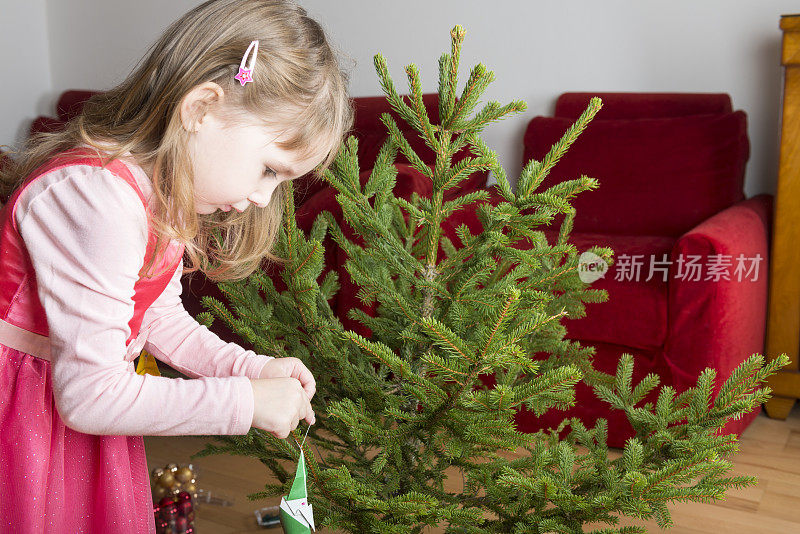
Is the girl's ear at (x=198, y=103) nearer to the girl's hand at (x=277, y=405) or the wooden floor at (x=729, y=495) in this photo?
the girl's hand at (x=277, y=405)

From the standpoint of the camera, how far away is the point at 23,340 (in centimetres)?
89

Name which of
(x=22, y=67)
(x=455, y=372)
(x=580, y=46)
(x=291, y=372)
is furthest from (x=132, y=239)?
(x=22, y=67)

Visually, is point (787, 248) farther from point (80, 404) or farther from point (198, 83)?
point (80, 404)

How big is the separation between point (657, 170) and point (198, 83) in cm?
190

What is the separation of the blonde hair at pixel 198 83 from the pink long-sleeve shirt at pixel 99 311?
62 millimetres

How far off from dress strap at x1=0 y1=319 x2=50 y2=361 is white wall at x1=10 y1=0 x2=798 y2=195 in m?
1.67

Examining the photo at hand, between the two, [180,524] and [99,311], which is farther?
[180,524]

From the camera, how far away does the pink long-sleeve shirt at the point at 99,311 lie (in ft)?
2.60

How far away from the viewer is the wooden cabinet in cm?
210

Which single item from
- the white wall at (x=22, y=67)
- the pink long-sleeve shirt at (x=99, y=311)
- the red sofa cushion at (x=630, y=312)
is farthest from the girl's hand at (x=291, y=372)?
the white wall at (x=22, y=67)

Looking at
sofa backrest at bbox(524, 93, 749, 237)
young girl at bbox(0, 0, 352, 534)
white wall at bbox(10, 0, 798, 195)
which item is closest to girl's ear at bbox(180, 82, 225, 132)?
young girl at bbox(0, 0, 352, 534)

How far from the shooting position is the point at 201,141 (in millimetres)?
896

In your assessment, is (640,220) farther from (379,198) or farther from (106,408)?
(106,408)

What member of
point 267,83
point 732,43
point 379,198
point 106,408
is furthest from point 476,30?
point 106,408
